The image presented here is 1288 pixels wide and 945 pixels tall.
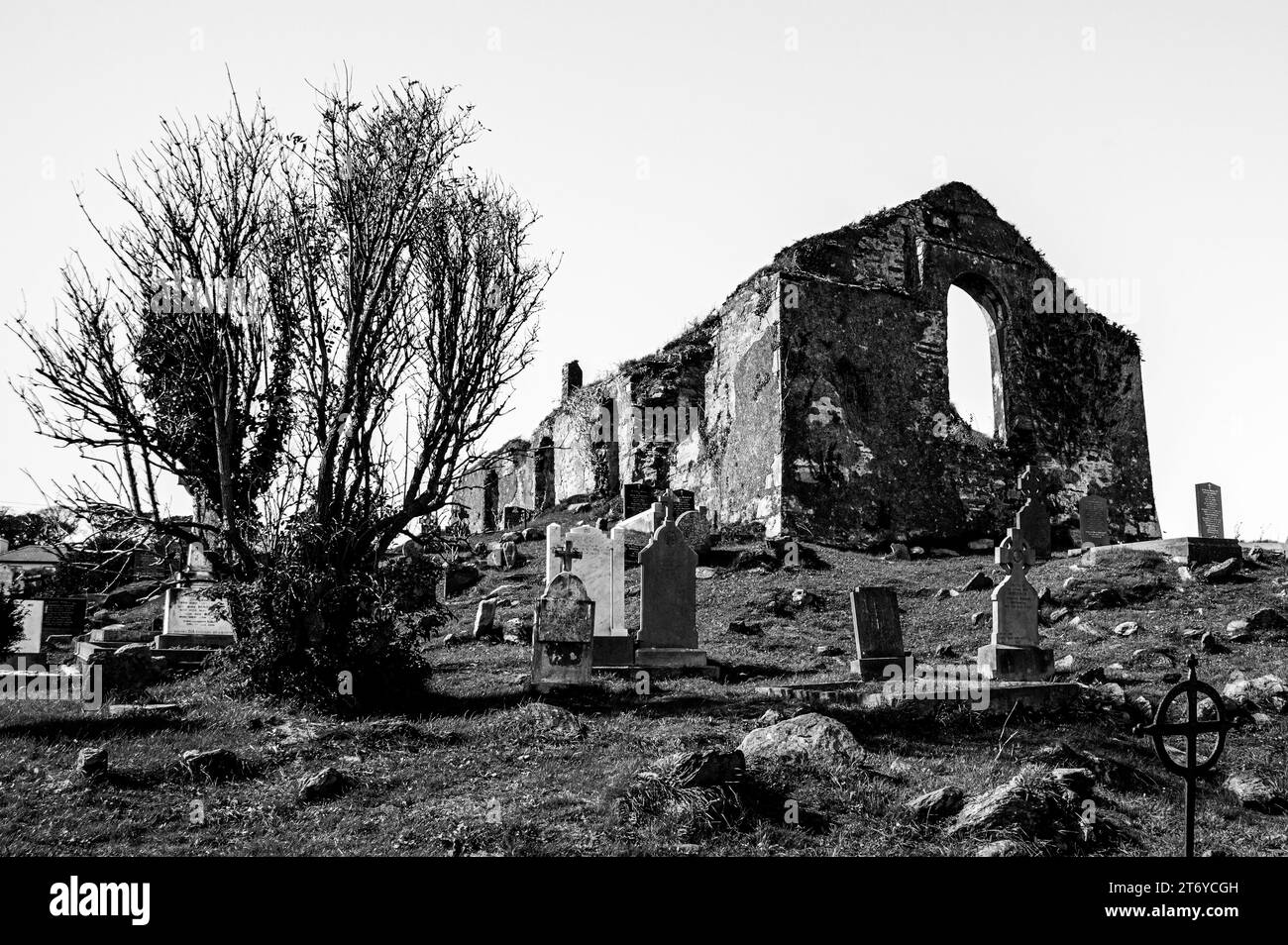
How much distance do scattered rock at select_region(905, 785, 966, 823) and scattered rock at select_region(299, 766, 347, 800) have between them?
148 inches

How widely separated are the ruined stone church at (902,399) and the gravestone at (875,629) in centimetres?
889

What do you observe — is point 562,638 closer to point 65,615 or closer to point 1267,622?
point 1267,622

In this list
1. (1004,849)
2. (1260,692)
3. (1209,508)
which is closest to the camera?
(1004,849)

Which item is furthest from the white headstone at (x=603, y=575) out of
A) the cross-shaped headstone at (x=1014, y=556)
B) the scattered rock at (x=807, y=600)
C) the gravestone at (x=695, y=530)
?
the cross-shaped headstone at (x=1014, y=556)

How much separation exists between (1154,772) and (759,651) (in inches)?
230

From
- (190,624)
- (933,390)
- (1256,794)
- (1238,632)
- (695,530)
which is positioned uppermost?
(933,390)

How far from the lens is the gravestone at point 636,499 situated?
880 inches

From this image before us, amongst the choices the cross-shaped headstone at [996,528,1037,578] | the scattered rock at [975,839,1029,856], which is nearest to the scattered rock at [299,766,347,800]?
the scattered rock at [975,839,1029,856]

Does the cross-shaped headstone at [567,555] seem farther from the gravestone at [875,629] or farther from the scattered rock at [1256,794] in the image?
the scattered rock at [1256,794]

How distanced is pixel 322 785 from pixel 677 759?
2.35 meters

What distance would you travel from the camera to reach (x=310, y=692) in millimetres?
9750

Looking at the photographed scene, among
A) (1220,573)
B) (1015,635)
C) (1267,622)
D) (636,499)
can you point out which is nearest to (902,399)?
(636,499)

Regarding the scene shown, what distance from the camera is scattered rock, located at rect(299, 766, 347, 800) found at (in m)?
6.86

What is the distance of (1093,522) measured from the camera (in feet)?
69.4
